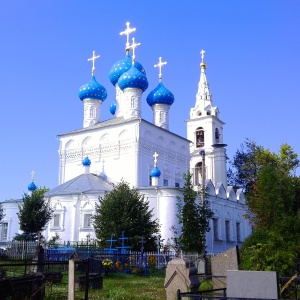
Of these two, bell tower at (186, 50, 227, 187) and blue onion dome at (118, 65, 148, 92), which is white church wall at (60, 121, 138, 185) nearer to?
blue onion dome at (118, 65, 148, 92)

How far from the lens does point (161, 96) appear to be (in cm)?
3369

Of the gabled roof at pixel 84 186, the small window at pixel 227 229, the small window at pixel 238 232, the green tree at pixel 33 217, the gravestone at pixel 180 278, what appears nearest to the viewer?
the gravestone at pixel 180 278

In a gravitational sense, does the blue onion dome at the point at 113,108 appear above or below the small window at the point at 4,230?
above

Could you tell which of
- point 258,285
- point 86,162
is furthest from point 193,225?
point 86,162

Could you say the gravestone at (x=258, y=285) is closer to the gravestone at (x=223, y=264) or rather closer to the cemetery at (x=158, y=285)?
the cemetery at (x=158, y=285)

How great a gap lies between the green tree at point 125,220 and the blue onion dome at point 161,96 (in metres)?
13.8

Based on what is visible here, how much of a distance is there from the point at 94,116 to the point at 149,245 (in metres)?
15.5

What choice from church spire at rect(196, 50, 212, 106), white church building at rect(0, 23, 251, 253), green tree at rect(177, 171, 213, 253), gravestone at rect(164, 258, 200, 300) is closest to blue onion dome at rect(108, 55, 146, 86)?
white church building at rect(0, 23, 251, 253)

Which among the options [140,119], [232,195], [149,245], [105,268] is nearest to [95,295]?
[105,268]

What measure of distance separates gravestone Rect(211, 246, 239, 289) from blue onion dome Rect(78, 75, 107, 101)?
26.0 metres

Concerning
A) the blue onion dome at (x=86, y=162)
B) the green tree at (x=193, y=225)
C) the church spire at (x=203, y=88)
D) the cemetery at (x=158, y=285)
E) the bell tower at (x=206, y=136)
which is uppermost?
the church spire at (x=203, y=88)

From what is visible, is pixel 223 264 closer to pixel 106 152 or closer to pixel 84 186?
pixel 84 186

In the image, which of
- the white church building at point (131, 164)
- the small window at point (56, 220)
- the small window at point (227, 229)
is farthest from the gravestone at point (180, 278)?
the small window at point (227, 229)

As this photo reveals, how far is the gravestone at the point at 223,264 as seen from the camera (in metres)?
9.15
